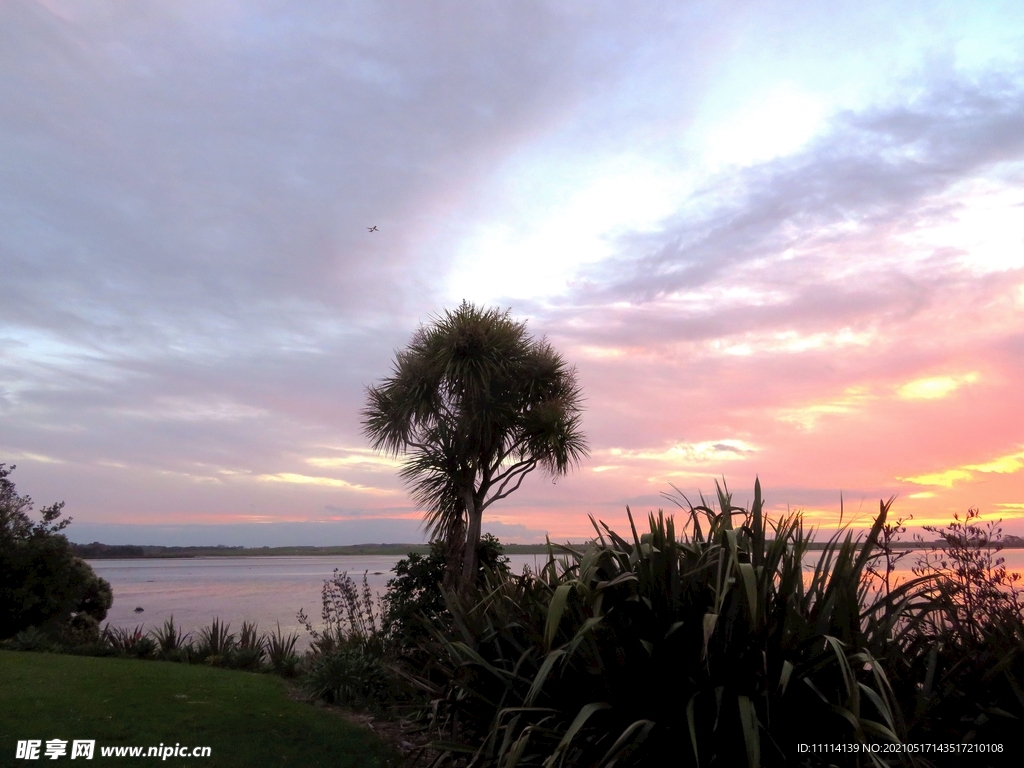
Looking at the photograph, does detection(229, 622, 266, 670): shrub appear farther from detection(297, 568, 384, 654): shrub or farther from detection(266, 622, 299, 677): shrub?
detection(297, 568, 384, 654): shrub

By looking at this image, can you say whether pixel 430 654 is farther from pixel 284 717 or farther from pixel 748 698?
pixel 284 717

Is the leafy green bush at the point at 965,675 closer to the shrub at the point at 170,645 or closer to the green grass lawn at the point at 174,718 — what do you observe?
the green grass lawn at the point at 174,718

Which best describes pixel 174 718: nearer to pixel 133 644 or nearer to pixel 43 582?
pixel 133 644

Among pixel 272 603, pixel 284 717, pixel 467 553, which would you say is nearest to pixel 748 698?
pixel 284 717

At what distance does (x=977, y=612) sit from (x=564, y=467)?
8.57 m

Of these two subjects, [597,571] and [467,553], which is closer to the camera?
[597,571]

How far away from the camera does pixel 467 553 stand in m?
11.2

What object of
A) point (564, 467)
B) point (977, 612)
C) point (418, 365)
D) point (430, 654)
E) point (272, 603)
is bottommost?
point (272, 603)

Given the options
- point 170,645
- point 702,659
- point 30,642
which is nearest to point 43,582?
point 30,642

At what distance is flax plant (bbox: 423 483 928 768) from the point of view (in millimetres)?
3174

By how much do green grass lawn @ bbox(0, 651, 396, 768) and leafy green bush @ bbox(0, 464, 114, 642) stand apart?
16.4ft

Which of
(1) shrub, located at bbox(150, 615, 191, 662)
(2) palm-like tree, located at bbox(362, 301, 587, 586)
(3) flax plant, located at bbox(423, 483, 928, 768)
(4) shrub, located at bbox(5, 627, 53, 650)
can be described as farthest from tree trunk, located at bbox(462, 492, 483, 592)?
(4) shrub, located at bbox(5, 627, 53, 650)

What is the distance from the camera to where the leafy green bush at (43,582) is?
13359 millimetres

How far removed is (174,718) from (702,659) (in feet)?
18.7
